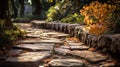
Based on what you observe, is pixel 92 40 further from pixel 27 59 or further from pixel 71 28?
pixel 71 28

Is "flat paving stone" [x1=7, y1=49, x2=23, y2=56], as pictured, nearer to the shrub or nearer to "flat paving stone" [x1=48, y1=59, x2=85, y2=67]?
"flat paving stone" [x1=48, y1=59, x2=85, y2=67]

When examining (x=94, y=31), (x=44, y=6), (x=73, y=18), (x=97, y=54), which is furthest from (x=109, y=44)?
(x=44, y=6)

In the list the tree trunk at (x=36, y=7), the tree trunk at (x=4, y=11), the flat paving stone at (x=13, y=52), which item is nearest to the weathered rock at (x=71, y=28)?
the tree trunk at (x=4, y=11)

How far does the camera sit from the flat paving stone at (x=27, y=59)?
3803mm

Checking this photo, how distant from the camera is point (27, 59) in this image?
4062mm

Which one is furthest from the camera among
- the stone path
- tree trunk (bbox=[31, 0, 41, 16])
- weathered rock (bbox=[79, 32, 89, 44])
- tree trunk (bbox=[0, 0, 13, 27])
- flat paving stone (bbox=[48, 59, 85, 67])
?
tree trunk (bbox=[31, 0, 41, 16])

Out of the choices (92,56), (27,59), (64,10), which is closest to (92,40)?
(92,56)

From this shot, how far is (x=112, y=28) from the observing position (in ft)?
16.5

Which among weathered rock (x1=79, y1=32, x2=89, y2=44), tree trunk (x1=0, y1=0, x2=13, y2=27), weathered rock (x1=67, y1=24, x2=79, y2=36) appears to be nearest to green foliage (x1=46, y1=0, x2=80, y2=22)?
weathered rock (x1=67, y1=24, x2=79, y2=36)

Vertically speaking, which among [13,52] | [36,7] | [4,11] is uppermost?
[4,11]

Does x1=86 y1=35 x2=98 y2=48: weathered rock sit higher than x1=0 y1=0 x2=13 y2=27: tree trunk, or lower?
lower

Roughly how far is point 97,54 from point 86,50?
1.77 ft

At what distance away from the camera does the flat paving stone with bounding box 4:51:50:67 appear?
380 cm

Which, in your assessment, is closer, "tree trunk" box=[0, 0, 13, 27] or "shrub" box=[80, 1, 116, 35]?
"shrub" box=[80, 1, 116, 35]
